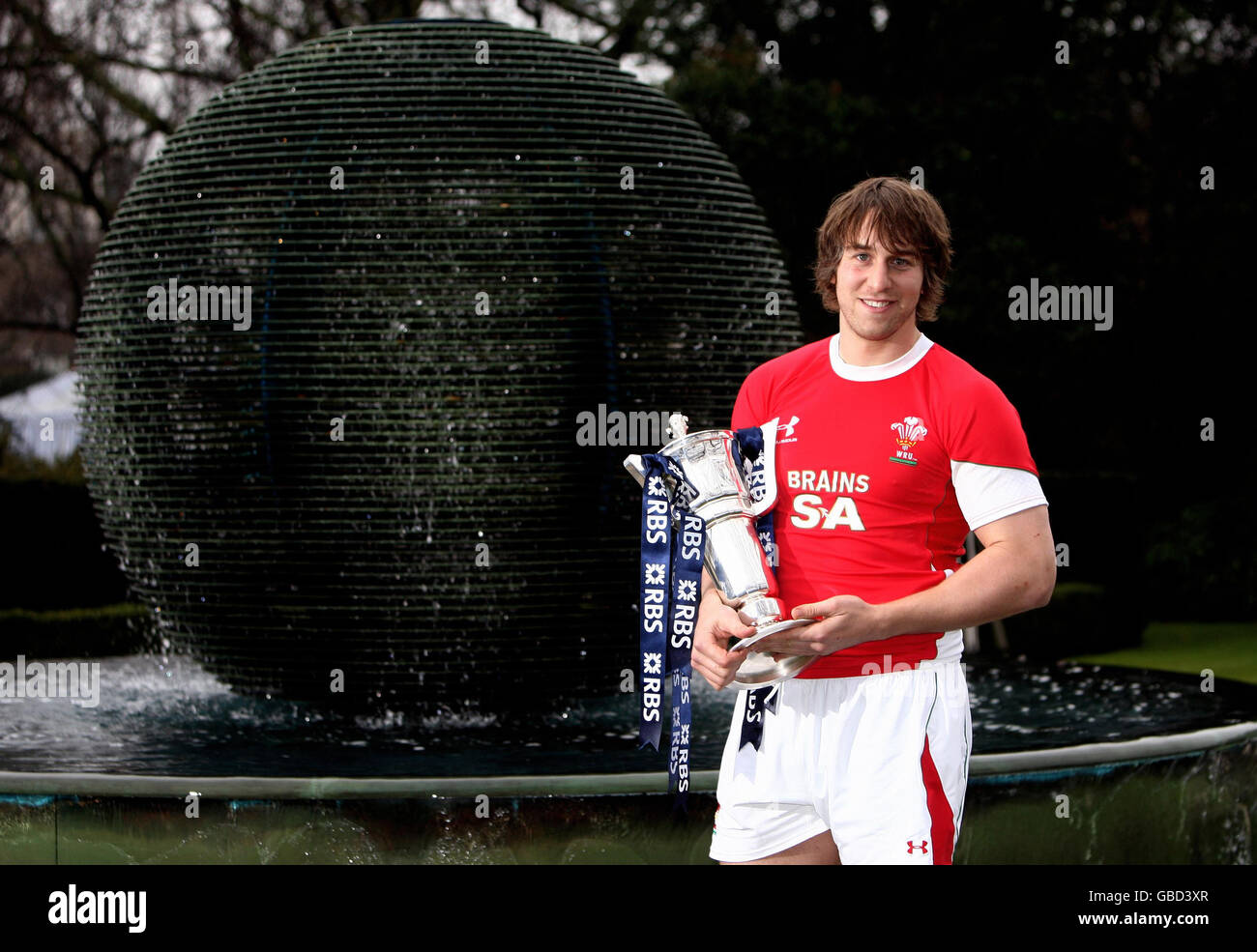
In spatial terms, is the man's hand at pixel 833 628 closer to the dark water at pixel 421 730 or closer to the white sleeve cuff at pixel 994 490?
the white sleeve cuff at pixel 994 490

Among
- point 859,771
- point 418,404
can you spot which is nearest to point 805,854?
point 859,771

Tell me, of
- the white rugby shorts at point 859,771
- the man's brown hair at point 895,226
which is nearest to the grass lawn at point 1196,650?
the white rugby shorts at point 859,771

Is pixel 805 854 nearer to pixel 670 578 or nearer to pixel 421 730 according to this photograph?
pixel 670 578

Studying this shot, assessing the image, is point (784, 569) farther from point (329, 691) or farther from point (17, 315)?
point (17, 315)

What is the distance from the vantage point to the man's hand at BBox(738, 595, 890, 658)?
2957 mm

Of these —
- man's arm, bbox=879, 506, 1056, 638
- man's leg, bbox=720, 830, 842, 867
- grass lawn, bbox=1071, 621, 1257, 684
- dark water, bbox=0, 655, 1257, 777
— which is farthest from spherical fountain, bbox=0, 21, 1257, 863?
grass lawn, bbox=1071, 621, 1257, 684

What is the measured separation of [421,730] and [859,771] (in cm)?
395

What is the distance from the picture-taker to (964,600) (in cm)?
306

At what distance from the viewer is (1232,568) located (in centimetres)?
1557

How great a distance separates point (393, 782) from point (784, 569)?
2.34 metres

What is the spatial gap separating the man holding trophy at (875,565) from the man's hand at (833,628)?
0.04 ft

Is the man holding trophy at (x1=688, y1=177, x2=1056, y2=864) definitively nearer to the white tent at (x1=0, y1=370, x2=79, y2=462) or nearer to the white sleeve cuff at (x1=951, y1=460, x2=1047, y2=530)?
the white sleeve cuff at (x1=951, y1=460, x2=1047, y2=530)

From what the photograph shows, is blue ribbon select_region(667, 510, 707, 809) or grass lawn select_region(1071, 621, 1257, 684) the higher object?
blue ribbon select_region(667, 510, 707, 809)

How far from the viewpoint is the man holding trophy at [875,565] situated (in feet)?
10.2
